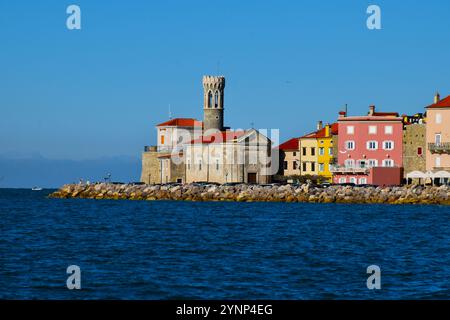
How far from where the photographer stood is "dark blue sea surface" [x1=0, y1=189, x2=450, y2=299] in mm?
22016

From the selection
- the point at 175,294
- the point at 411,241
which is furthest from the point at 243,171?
the point at 175,294

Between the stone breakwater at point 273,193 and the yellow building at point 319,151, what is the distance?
→ 14.9m

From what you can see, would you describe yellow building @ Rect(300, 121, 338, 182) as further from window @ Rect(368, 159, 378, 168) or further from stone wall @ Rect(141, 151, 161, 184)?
stone wall @ Rect(141, 151, 161, 184)

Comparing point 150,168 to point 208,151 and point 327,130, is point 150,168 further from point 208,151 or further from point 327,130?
point 327,130

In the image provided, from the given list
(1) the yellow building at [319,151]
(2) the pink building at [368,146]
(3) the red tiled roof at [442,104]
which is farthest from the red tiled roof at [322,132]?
(3) the red tiled roof at [442,104]

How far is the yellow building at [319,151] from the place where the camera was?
8953 centimetres

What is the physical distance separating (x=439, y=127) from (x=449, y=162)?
3.24m


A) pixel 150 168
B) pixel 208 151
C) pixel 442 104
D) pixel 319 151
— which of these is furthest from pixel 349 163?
pixel 150 168

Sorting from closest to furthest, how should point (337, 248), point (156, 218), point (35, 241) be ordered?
point (337, 248) → point (35, 241) → point (156, 218)

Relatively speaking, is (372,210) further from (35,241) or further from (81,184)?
(81,184)

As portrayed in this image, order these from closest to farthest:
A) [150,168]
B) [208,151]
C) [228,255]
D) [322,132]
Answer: [228,255], [208,151], [322,132], [150,168]

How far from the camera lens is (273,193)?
73312 mm

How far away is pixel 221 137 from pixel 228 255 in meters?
59.0
